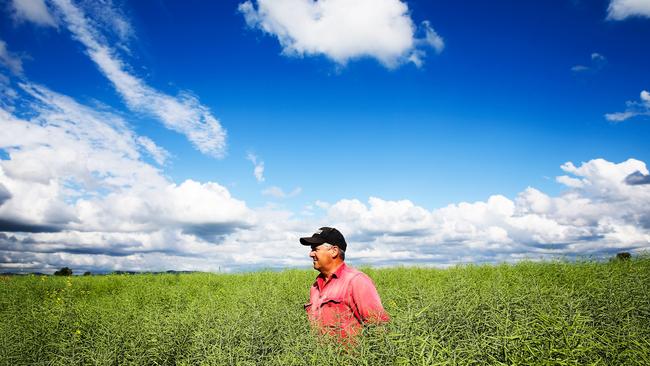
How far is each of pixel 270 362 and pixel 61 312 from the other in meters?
4.34

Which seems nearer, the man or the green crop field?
the green crop field

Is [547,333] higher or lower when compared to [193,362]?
higher

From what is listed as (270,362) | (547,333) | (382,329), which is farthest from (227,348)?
(547,333)

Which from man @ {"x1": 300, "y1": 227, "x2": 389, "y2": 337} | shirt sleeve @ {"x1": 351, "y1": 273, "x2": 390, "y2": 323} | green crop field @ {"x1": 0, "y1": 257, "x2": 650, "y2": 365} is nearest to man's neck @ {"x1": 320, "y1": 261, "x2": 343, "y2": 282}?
man @ {"x1": 300, "y1": 227, "x2": 389, "y2": 337}

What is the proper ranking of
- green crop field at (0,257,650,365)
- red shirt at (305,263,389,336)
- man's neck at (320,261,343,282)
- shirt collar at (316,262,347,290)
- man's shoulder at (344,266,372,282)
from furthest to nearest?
man's neck at (320,261,343,282) < shirt collar at (316,262,347,290) < man's shoulder at (344,266,372,282) < red shirt at (305,263,389,336) < green crop field at (0,257,650,365)

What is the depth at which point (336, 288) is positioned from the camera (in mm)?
4469

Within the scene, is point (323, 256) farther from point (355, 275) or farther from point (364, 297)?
point (364, 297)

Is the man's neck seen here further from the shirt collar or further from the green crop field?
the green crop field

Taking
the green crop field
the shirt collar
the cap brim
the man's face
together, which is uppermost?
the cap brim

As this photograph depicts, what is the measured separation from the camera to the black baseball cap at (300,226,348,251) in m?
4.90

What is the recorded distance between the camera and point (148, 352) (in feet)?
11.8

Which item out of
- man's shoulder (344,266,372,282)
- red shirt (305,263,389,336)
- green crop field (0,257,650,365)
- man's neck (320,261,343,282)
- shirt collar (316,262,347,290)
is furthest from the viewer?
man's neck (320,261,343,282)

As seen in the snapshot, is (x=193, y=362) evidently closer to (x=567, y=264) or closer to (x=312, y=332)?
(x=312, y=332)

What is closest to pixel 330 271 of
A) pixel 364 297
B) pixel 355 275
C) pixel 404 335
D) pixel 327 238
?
pixel 327 238
